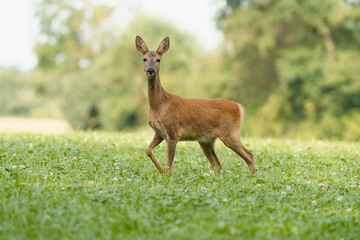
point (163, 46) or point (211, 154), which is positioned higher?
point (163, 46)

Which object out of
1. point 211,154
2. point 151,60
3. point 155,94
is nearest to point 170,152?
point 211,154

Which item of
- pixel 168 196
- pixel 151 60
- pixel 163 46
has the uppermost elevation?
pixel 163 46

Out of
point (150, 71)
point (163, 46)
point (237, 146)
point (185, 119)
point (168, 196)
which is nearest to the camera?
point (168, 196)

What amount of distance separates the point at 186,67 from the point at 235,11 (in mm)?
10957

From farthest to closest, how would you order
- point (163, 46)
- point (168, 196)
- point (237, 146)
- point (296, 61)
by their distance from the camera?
point (296, 61)
point (163, 46)
point (237, 146)
point (168, 196)

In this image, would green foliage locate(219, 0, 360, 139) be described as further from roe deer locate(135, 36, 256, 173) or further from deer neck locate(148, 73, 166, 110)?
deer neck locate(148, 73, 166, 110)

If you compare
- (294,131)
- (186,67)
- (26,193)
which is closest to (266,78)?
(294,131)

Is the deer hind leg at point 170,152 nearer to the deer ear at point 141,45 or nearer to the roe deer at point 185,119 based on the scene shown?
the roe deer at point 185,119

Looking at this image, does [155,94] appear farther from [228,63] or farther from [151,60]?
[228,63]

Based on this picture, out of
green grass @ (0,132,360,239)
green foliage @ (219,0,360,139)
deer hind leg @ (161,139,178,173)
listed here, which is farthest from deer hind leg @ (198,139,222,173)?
green foliage @ (219,0,360,139)

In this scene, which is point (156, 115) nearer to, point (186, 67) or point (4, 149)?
point (4, 149)

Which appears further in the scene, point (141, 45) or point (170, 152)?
point (141, 45)

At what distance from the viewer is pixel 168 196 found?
607 cm

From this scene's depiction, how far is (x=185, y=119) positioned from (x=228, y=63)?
2677 cm
